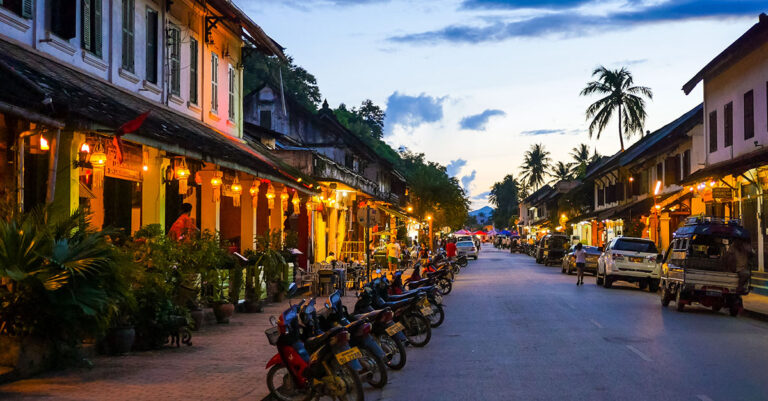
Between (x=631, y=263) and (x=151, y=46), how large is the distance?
62.1ft

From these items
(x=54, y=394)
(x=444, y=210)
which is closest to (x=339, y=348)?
(x=54, y=394)

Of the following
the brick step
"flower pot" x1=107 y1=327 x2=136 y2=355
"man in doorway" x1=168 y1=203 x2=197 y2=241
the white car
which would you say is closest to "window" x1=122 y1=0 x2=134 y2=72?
"man in doorway" x1=168 y1=203 x2=197 y2=241

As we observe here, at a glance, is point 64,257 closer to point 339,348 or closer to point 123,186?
point 339,348

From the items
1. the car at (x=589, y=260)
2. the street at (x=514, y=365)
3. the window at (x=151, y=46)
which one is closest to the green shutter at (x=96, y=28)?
the window at (x=151, y=46)

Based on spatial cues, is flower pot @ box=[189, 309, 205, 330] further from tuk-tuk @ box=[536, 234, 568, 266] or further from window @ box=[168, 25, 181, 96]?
tuk-tuk @ box=[536, 234, 568, 266]

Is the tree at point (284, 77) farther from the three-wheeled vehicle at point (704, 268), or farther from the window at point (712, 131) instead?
the three-wheeled vehicle at point (704, 268)

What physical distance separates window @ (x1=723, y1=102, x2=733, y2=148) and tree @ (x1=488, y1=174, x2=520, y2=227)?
155 meters

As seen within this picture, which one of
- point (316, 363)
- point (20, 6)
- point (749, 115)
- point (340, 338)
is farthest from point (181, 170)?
point (749, 115)

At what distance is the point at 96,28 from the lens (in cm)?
1561

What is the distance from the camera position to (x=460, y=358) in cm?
1216

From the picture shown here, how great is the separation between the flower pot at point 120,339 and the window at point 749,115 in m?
24.0

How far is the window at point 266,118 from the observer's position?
48438 millimetres

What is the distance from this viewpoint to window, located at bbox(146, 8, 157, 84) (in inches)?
727

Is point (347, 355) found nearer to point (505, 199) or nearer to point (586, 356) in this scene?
point (586, 356)
